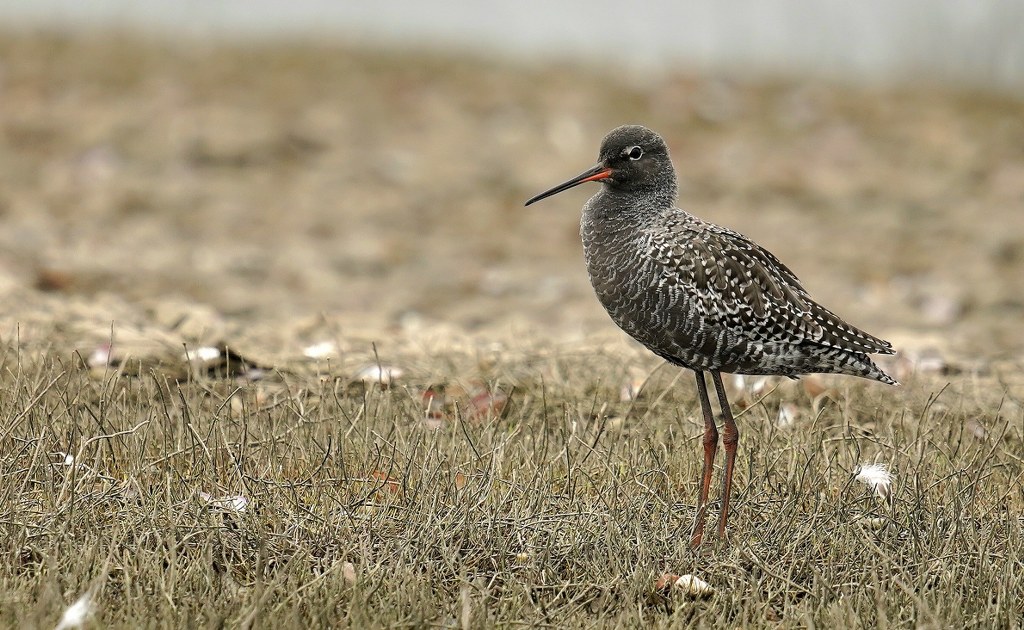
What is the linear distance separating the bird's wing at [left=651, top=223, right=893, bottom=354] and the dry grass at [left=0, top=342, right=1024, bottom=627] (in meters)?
0.49

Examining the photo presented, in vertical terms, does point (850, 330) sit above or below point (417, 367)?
above

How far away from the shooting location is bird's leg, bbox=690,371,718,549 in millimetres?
4766

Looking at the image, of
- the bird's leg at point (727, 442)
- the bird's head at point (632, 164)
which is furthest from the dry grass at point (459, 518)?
the bird's head at point (632, 164)

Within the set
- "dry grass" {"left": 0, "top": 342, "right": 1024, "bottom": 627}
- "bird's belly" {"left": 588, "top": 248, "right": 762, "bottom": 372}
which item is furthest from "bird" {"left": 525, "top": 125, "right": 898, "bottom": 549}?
"dry grass" {"left": 0, "top": 342, "right": 1024, "bottom": 627}

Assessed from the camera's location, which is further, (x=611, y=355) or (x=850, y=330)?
(x=611, y=355)

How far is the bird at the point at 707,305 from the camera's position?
16.2 ft

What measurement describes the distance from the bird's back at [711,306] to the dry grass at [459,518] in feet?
1.38

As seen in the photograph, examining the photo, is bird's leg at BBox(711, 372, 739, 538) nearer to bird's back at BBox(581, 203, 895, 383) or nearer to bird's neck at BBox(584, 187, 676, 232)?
bird's back at BBox(581, 203, 895, 383)

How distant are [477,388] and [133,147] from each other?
24.1 ft

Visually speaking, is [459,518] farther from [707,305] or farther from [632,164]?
[632,164]

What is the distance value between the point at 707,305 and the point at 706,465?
2.04 feet

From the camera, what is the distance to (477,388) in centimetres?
640

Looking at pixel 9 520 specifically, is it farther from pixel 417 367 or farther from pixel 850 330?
pixel 850 330

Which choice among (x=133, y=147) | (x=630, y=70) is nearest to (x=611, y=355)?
(x=133, y=147)
